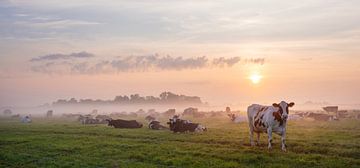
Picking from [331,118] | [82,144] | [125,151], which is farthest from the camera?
[331,118]

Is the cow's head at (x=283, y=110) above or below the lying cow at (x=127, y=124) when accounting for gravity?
above

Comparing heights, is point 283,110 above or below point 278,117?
above

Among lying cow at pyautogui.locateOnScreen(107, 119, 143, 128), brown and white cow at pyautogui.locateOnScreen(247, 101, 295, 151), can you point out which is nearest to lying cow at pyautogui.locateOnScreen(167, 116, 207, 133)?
lying cow at pyautogui.locateOnScreen(107, 119, 143, 128)

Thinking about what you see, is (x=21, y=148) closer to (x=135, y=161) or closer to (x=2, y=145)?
(x=2, y=145)

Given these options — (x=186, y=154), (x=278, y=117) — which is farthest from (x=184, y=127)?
(x=186, y=154)

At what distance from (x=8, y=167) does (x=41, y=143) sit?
8809mm

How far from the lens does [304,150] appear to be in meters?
23.9

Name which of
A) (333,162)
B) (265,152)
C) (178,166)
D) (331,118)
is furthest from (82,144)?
(331,118)

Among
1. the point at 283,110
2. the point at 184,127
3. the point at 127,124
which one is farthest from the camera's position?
the point at 127,124

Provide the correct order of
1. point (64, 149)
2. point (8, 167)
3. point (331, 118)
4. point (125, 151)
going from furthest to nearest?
point (331, 118), point (64, 149), point (125, 151), point (8, 167)

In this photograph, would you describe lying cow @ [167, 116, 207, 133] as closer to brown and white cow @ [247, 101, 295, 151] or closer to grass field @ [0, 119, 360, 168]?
grass field @ [0, 119, 360, 168]

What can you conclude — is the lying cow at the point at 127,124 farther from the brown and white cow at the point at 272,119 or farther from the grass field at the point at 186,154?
the brown and white cow at the point at 272,119

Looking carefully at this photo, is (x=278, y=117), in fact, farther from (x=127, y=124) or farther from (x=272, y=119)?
(x=127, y=124)

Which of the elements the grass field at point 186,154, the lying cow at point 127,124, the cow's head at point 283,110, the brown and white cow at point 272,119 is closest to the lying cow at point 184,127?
the lying cow at point 127,124
